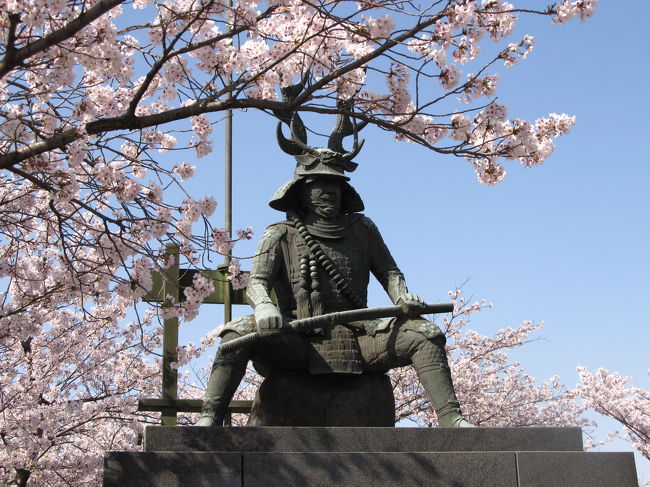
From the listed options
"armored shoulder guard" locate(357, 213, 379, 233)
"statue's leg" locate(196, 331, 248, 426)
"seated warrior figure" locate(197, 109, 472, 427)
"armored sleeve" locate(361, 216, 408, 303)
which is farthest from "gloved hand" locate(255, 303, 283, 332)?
"armored shoulder guard" locate(357, 213, 379, 233)

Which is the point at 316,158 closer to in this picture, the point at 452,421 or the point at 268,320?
the point at 268,320

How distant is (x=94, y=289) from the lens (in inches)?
263

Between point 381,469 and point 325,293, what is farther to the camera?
point 325,293

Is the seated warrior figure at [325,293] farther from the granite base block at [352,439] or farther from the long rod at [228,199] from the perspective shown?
the long rod at [228,199]

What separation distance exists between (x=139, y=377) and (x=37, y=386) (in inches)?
71.8

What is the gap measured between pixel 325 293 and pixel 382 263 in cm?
65

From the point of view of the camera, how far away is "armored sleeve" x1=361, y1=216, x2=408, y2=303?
6.23 metres

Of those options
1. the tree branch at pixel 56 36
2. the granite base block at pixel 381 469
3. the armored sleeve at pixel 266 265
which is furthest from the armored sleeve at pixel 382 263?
the tree branch at pixel 56 36

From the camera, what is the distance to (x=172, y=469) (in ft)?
14.7

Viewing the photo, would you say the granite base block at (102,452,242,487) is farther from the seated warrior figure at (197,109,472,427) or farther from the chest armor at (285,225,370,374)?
the chest armor at (285,225,370,374)

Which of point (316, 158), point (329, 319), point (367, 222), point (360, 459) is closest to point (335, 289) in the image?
point (329, 319)

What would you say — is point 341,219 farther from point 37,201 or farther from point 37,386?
point 37,386

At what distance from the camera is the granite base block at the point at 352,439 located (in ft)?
15.4

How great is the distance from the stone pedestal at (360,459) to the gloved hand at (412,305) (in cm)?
98
